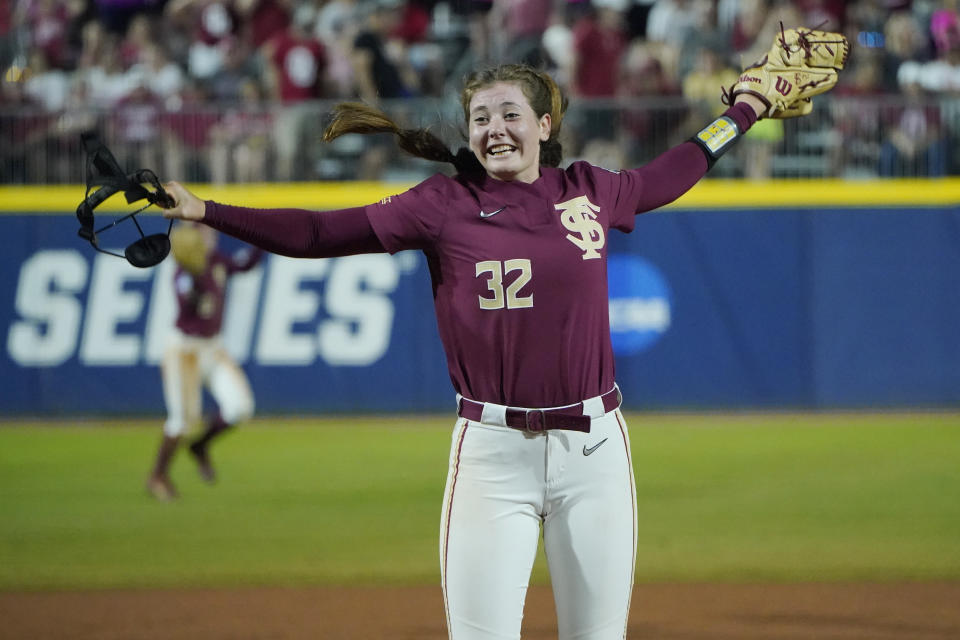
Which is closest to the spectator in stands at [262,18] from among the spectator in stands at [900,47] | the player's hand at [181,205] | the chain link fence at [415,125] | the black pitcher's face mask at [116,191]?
the chain link fence at [415,125]

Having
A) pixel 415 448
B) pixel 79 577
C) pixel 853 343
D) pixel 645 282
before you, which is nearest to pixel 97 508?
pixel 79 577

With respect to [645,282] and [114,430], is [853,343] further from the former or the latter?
[114,430]

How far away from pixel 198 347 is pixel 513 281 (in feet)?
23.5

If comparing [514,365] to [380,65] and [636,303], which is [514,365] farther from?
[380,65]

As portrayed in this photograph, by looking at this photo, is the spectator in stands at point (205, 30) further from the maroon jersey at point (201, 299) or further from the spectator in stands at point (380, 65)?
the maroon jersey at point (201, 299)

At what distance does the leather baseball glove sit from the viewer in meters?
4.46

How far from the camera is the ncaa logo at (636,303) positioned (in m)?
13.9

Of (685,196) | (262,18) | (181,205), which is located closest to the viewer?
(181,205)

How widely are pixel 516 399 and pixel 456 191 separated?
63cm

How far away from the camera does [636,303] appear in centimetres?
1392

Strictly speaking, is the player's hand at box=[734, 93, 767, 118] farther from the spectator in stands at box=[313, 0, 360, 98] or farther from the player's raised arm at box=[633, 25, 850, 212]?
the spectator in stands at box=[313, 0, 360, 98]

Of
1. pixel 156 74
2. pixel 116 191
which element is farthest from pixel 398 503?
pixel 156 74

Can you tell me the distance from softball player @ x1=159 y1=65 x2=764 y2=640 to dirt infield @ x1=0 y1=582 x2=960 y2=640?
2615 mm

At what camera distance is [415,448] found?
483 inches
